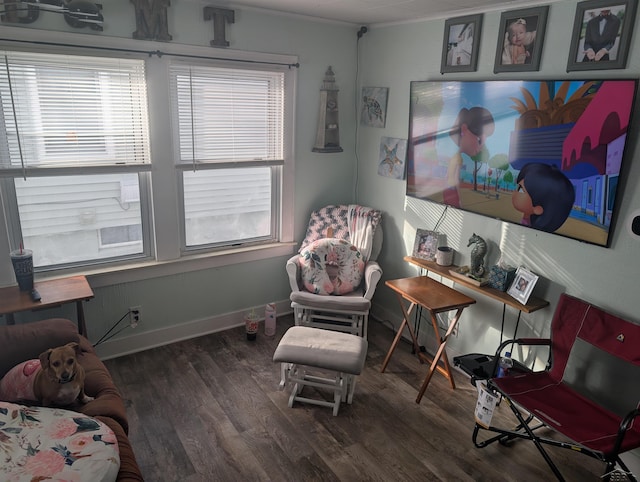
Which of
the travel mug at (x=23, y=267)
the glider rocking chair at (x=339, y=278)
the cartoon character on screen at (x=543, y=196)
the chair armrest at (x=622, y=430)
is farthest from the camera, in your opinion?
the glider rocking chair at (x=339, y=278)

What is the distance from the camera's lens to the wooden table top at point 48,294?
2.57 m

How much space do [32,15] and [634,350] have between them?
365 centimetres

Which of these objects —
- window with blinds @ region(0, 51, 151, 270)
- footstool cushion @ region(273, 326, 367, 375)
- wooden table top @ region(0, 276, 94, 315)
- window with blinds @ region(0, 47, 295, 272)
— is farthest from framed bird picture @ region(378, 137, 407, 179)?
wooden table top @ region(0, 276, 94, 315)

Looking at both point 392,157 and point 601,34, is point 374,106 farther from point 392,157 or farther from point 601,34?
point 601,34

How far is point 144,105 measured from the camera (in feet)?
10.1

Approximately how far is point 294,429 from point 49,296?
1610 millimetres

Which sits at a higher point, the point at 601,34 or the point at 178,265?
the point at 601,34

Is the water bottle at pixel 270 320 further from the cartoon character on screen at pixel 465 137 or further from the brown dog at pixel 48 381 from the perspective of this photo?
the brown dog at pixel 48 381

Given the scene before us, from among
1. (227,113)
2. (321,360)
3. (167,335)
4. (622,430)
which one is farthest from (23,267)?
(622,430)

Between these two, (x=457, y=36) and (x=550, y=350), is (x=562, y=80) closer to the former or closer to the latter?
(x=457, y=36)

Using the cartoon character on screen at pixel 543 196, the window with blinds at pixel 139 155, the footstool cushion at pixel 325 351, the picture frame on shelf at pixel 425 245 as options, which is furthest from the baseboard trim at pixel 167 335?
the cartoon character on screen at pixel 543 196

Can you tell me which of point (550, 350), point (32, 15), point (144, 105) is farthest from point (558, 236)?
point (32, 15)

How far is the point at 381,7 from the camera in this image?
3.01 metres

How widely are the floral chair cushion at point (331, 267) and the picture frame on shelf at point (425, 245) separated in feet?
1.44
